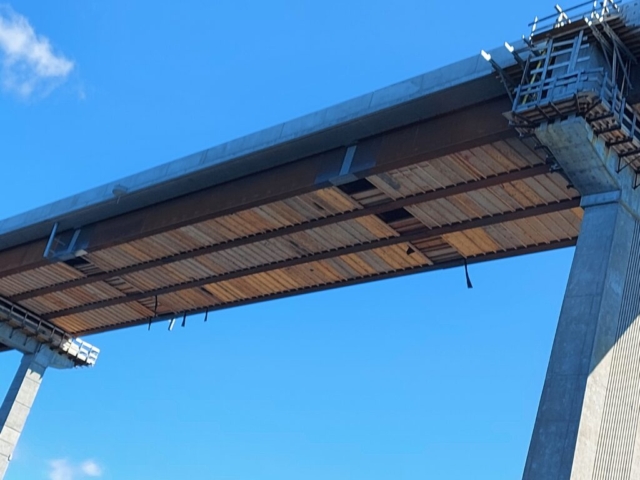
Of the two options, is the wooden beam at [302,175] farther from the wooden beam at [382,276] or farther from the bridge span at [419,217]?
the wooden beam at [382,276]

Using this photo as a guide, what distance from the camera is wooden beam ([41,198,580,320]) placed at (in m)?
27.8

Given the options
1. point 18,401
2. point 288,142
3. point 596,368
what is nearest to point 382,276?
point 288,142

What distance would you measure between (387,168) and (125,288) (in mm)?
16389

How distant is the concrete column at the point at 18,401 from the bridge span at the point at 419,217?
14 centimetres

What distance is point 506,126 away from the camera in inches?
964

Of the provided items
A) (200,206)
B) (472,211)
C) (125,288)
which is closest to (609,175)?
(472,211)

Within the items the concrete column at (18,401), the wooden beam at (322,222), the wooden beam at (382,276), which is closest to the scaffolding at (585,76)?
the wooden beam at (322,222)

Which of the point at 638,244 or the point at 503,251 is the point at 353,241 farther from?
the point at 638,244

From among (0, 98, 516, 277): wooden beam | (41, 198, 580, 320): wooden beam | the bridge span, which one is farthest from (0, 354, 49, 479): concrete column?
(0, 98, 516, 277): wooden beam

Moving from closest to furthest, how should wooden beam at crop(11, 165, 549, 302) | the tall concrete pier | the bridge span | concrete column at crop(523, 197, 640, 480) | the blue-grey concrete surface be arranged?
concrete column at crop(523, 197, 640, 480), the tall concrete pier, the bridge span, the blue-grey concrete surface, wooden beam at crop(11, 165, 549, 302)

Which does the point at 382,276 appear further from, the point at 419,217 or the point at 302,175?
the point at 302,175

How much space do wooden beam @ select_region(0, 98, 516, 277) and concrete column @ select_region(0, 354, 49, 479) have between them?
843 cm

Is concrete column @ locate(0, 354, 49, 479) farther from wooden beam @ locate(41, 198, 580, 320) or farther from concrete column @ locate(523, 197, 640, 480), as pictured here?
concrete column @ locate(523, 197, 640, 480)

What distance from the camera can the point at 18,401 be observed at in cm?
4353
